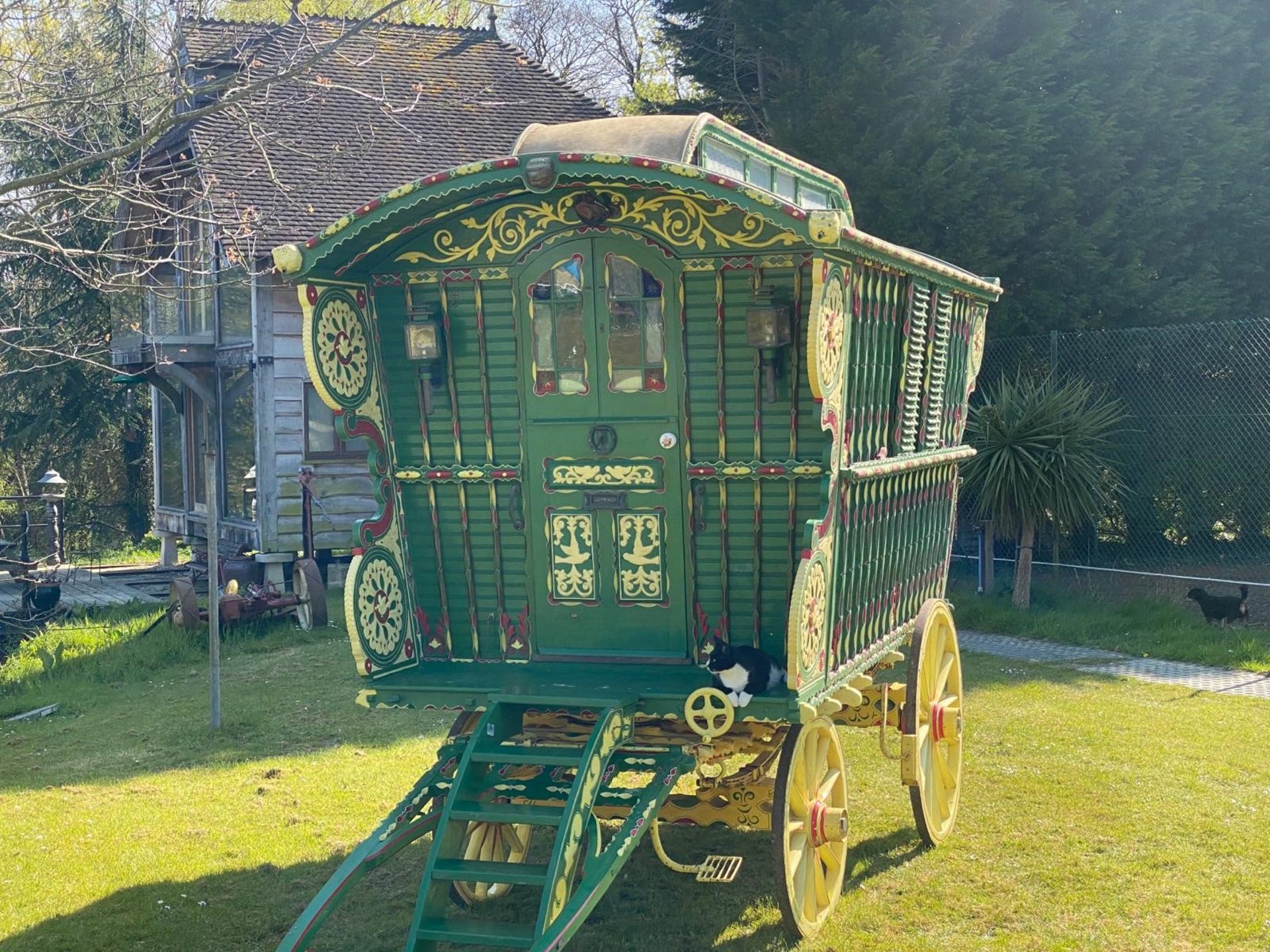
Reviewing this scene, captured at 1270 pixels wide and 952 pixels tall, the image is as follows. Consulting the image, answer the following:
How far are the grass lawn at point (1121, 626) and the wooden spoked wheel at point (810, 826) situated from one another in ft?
19.8

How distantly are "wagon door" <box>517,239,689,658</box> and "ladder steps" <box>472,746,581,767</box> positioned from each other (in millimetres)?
842

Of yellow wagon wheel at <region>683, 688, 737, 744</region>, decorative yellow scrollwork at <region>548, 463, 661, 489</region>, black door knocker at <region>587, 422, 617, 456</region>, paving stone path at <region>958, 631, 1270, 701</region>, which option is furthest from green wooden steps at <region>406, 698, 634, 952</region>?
paving stone path at <region>958, 631, 1270, 701</region>

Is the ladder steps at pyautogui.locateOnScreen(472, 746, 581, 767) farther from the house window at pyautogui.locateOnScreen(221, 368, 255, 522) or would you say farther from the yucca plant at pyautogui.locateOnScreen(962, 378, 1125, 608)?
the house window at pyautogui.locateOnScreen(221, 368, 255, 522)

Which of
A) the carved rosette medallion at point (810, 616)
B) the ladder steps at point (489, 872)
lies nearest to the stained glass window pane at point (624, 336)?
the carved rosette medallion at point (810, 616)

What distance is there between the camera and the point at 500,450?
607cm

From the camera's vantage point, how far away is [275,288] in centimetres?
1479

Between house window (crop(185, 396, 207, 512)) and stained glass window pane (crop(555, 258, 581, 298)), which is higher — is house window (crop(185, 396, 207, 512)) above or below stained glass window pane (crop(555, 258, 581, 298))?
below

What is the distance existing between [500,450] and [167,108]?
2.64 meters

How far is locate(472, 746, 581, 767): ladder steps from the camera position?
16.8 feet

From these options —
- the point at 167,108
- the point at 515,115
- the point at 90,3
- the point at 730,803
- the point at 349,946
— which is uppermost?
the point at 515,115

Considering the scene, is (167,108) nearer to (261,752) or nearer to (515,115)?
(261,752)

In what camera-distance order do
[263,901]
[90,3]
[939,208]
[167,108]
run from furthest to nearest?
1. [939,208]
2. [90,3]
3. [167,108]
4. [263,901]

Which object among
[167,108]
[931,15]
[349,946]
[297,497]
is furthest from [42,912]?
[931,15]

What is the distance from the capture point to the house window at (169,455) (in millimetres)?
18703
